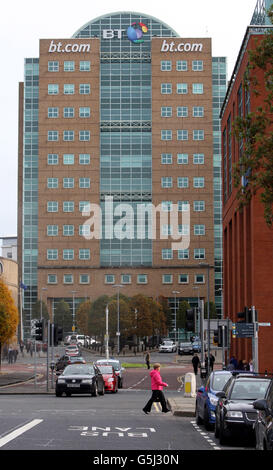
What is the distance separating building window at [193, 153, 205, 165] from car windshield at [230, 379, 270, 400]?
121317mm

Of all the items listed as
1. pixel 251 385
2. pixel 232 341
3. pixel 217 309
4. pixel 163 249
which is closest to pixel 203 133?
pixel 163 249

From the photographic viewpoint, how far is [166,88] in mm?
139375

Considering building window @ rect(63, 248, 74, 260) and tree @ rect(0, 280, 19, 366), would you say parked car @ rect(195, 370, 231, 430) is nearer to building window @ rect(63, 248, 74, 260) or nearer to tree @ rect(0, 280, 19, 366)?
tree @ rect(0, 280, 19, 366)

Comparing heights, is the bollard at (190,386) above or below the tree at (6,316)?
below

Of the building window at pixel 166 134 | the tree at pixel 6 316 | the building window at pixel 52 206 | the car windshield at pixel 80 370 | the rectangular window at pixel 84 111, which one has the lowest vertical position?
the car windshield at pixel 80 370

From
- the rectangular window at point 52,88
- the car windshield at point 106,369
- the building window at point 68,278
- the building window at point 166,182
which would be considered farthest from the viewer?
the rectangular window at point 52,88

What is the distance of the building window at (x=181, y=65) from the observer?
13938 centimetres

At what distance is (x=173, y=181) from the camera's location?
456 feet

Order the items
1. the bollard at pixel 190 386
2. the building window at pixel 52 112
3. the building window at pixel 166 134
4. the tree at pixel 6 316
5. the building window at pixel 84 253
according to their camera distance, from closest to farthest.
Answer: the bollard at pixel 190 386
the tree at pixel 6 316
the building window at pixel 84 253
the building window at pixel 166 134
the building window at pixel 52 112

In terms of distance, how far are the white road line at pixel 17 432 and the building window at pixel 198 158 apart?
11883 centimetres

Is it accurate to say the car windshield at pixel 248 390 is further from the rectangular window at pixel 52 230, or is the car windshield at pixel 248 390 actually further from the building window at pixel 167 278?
the rectangular window at pixel 52 230

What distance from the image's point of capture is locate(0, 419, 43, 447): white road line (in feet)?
53.5

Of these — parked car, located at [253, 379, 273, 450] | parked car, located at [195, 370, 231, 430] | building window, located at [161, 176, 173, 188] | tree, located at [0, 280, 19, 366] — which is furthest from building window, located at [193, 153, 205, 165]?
parked car, located at [253, 379, 273, 450]

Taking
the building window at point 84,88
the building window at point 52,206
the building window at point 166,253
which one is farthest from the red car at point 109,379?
the building window at point 84,88
